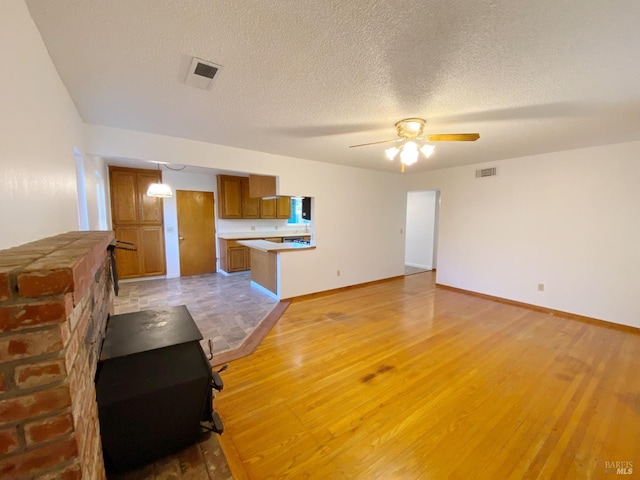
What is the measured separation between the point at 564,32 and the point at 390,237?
451cm

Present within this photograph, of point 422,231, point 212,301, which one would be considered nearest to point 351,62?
point 212,301

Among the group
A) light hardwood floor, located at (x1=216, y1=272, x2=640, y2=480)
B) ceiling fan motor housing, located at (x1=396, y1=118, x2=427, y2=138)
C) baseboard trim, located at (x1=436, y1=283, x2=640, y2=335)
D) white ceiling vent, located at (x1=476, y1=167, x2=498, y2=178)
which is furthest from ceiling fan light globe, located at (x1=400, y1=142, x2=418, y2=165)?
baseboard trim, located at (x1=436, y1=283, x2=640, y2=335)

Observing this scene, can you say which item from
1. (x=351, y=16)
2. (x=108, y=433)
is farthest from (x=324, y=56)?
(x=108, y=433)

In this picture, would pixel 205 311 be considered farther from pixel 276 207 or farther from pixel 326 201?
pixel 276 207

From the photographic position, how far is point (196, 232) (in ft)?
19.1

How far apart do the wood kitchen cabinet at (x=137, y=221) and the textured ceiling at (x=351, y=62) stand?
283cm

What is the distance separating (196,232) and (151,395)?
511 centimetres

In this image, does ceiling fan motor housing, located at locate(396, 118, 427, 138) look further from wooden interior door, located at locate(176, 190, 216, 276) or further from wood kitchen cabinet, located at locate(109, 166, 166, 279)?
wood kitchen cabinet, located at locate(109, 166, 166, 279)

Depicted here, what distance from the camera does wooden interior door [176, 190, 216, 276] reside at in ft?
18.5

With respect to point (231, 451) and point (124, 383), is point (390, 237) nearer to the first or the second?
point (231, 451)

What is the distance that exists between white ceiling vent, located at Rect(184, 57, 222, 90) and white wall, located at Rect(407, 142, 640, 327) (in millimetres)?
4499

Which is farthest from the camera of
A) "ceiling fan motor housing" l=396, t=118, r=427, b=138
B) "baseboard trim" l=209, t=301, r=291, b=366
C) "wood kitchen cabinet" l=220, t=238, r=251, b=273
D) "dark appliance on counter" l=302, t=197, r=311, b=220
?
"wood kitchen cabinet" l=220, t=238, r=251, b=273

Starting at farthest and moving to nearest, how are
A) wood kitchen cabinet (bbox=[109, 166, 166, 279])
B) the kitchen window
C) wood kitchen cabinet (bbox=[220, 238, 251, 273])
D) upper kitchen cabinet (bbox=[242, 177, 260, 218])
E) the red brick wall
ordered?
the kitchen window
upper kitchen cabinet (bbox=[242, 177, 260, 218])
wood kitchen cabinet (bbox=[220, 238, 251, 273])
wood kitchen cabinet (bbox=[109, 166, 166, 279])
the red brick wall

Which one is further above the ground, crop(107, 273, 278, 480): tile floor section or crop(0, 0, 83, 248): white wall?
crop(0, 0, 83, 248): white wall
